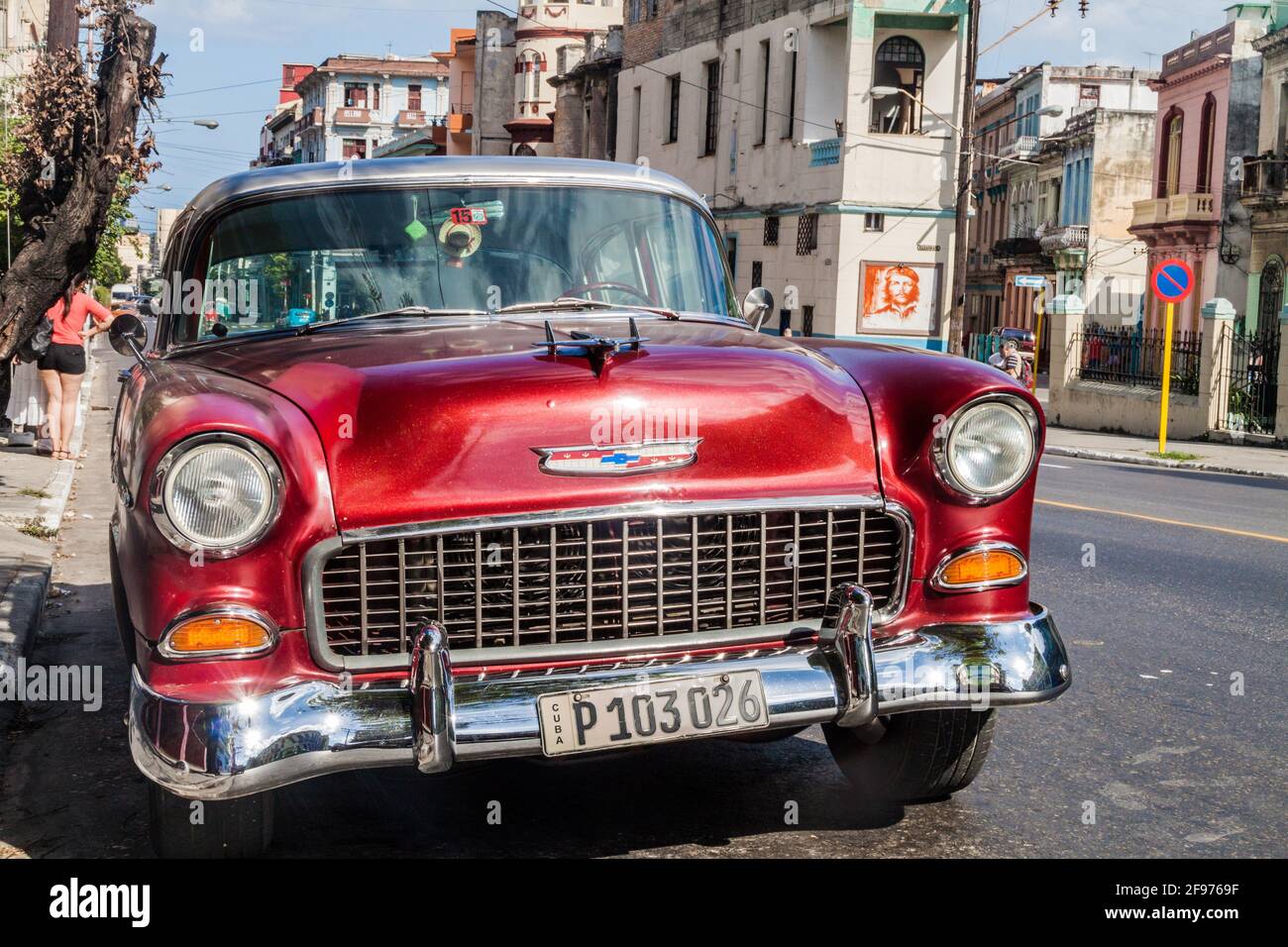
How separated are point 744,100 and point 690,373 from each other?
37003 millimetres

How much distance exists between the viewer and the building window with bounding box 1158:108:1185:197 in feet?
146

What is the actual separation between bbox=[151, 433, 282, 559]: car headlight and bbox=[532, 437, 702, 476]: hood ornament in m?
0.64

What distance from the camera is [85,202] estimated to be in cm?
885

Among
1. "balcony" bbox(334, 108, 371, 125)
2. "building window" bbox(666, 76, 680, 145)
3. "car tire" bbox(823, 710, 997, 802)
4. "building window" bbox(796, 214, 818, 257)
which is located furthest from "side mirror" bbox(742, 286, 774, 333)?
"balcony" bbox(334, 108, 371, 125)

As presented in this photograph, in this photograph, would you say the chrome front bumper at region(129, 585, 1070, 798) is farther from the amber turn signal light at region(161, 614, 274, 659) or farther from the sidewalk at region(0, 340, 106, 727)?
the sidewalk at region(0, 340, 106, 727)

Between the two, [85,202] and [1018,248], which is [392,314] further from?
[1018,248]

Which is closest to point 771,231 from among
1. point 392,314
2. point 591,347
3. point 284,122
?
point 392,314

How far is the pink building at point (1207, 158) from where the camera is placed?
4000cm

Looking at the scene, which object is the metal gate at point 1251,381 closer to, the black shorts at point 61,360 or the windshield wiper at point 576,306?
the black shorts at point 61,360

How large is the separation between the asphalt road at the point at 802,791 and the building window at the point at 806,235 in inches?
1154

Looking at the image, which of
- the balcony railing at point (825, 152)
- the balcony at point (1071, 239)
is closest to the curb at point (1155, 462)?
the balcony railing at point (825, 152)

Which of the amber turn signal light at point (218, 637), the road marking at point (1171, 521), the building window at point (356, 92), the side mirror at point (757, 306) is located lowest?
the road marking at point (1171, 521)
